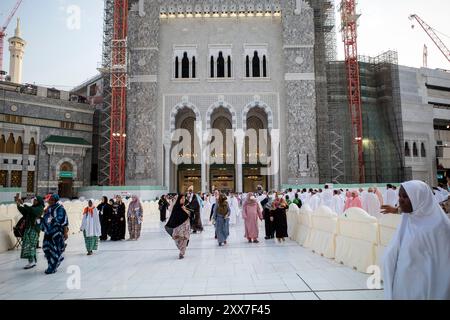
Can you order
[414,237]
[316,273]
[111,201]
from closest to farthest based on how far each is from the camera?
[414,237]
[316,273]
[111,201]

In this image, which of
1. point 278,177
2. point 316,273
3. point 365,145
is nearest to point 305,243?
point 316,273

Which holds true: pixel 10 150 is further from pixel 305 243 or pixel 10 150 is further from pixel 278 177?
pixel 305 243

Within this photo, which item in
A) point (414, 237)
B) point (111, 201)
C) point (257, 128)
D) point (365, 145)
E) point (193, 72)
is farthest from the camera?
point (257, 128)

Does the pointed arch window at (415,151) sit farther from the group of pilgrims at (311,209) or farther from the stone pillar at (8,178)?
the stone pillar at (8,178)

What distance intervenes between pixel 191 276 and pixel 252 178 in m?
22.1

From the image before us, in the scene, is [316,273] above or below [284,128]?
below

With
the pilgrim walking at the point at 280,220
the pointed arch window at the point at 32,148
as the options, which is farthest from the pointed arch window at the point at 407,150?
the pointed arch window at the point at 32,148

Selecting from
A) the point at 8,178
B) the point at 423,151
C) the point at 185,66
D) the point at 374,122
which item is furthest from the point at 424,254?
the point at 423,151

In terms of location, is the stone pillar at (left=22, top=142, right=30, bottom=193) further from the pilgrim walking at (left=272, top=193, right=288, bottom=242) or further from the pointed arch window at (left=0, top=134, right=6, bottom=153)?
the pilgrim walking at (left=272, top=193, right=288, bottom=242)

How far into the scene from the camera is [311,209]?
6789 millimetres

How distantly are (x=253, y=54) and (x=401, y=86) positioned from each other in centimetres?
1261

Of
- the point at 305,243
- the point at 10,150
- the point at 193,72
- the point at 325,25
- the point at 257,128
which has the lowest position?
the point at 305,243

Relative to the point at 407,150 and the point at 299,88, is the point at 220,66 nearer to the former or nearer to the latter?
the point at 299,88

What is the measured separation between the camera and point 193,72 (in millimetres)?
22875
